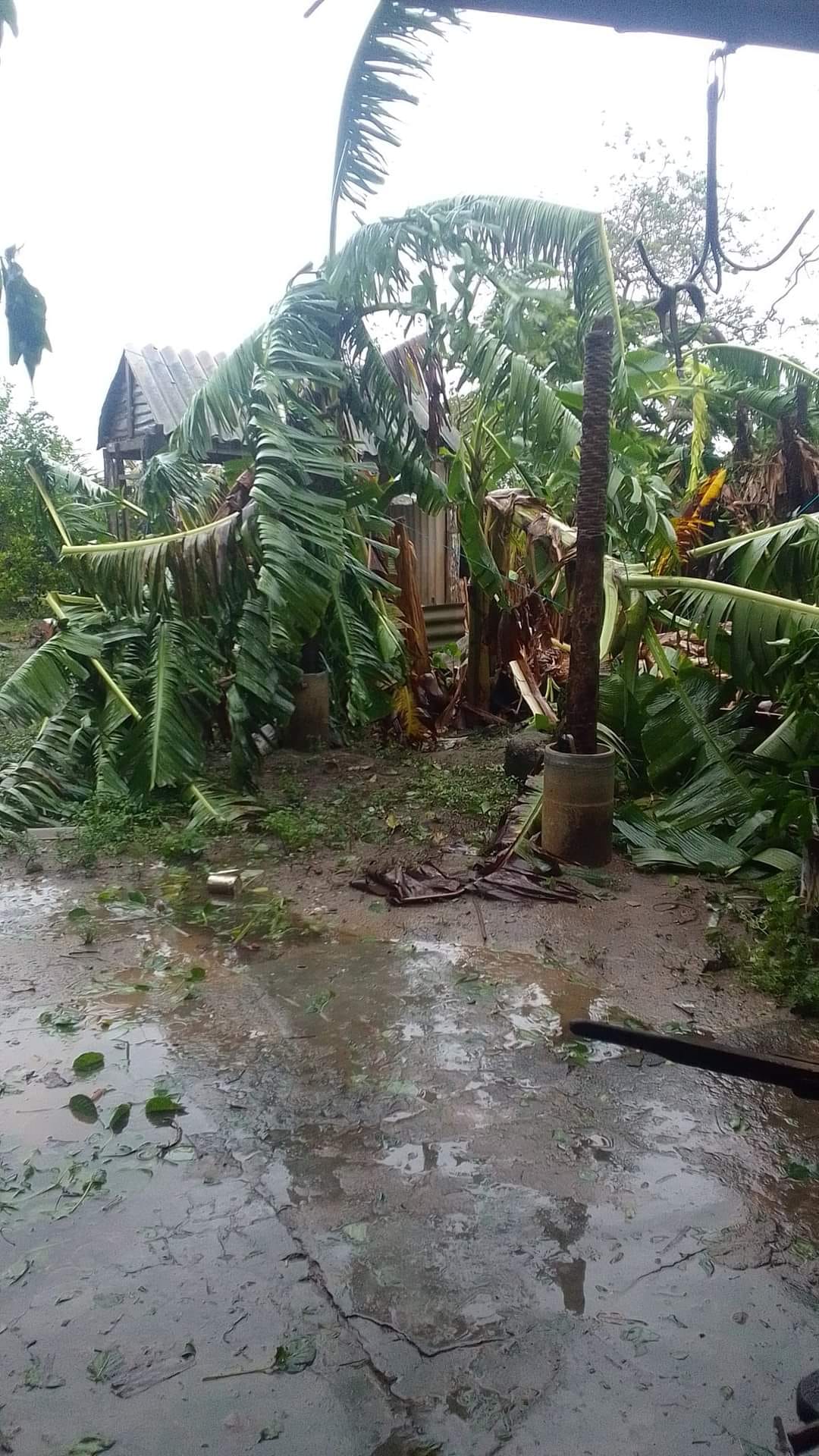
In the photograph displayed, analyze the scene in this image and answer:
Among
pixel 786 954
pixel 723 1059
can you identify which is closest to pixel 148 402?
pixel 786 954

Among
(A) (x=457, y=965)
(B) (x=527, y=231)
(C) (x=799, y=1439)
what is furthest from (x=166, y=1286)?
(B) (x=527, y=231)

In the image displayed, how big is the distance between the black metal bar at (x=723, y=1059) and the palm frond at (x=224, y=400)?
6.98 m

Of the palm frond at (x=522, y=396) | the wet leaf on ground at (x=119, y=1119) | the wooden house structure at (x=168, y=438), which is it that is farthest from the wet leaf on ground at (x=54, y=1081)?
the wooden house structure at (x=168, y=438)

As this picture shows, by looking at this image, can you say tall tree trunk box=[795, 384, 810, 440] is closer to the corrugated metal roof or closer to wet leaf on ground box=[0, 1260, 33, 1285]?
the corrugated metal roof

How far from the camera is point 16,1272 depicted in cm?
257

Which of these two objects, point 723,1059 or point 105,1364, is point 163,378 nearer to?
point 105,1364

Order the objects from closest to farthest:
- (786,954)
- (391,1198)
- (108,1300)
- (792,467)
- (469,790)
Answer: (108,1300) < (391,1198) < (786,954) < (469,790) < (792,467)

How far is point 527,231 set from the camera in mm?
7000

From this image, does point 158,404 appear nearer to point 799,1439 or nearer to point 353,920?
point 353,920

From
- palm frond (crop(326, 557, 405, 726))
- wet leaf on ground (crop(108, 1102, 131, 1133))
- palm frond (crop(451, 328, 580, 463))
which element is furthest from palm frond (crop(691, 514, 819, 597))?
wet leaf on ground (crop(108, 1102, 131, 1133))

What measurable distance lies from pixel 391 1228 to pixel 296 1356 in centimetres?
51

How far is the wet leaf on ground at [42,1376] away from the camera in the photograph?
2.21m

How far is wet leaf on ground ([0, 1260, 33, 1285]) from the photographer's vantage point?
254 cm

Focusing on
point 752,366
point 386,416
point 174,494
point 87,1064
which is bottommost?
point 87,1064
